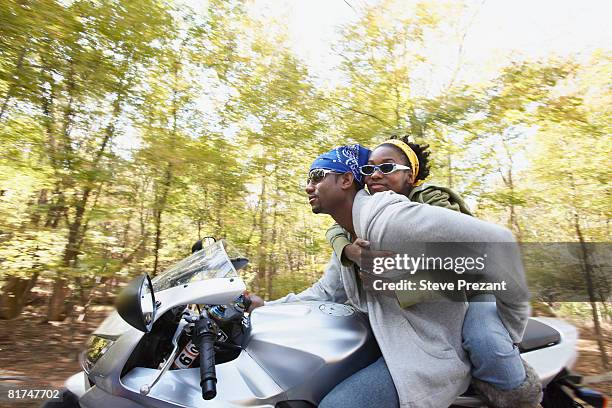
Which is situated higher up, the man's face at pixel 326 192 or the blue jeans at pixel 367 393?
the man's face at pixel 326 192

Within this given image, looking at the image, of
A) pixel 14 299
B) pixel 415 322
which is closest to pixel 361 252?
pixel 415 322

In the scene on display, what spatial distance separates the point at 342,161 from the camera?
5.36 ft

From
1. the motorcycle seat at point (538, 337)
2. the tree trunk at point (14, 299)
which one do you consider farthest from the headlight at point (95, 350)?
the tree trunk at point (14, 299)

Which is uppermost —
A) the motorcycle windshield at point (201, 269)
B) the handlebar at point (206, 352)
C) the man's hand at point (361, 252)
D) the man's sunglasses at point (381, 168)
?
the man's sunglasses at point (381, 168)

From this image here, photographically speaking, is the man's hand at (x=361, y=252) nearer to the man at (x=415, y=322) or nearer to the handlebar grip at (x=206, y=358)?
the man at (x=415, y=322)

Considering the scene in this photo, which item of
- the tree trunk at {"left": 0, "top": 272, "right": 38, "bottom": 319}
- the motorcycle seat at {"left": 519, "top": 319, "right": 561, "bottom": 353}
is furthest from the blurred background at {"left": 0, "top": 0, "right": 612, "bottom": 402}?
the motorcycle seat at {"left": 519, "top": 319, "right": 561, "bottom": 353}

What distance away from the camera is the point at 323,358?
1.45 metres

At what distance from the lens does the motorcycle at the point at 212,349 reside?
141 cm

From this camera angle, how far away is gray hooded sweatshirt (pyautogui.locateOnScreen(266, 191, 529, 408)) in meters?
1.20

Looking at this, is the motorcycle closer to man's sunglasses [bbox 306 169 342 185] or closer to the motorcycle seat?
the motorcycle seat

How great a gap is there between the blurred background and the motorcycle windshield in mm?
3284

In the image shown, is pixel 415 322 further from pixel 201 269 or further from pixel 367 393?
pixel 201 269

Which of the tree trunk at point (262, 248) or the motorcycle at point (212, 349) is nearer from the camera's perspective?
the motorcycle at point (212, 349)

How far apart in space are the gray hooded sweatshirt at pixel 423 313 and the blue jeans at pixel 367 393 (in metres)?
0.05
